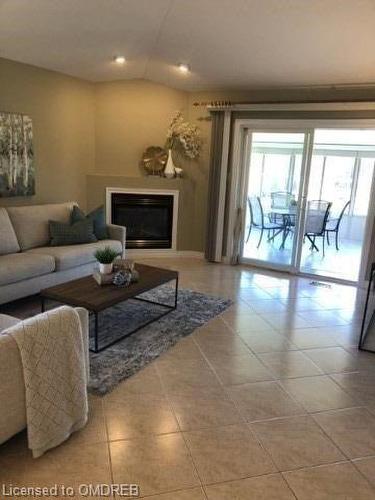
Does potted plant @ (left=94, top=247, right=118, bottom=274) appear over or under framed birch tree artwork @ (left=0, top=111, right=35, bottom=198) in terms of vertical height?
under

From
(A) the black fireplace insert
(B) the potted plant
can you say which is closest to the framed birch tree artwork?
(A) the black fireplace insert

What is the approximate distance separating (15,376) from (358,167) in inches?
309

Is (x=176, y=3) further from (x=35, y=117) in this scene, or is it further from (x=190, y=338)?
(x=190, y=338)

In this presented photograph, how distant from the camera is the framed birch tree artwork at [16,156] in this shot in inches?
172

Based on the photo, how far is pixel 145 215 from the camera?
5.94 meters

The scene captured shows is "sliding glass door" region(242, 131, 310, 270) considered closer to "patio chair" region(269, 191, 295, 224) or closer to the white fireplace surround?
"patio chair" region(269, 191, 295, 224)

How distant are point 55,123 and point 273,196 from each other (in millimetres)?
3098

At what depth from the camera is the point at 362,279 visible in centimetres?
500

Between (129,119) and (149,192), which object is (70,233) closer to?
(149,192)

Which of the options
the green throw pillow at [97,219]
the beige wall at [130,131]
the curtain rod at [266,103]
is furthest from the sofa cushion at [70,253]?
the curtain rod at [266,103]

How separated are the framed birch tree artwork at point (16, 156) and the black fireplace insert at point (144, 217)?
4.35ft

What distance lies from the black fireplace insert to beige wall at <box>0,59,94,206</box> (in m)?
0.56

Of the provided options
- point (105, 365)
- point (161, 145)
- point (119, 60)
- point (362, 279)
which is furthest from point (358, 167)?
point (105, 365)

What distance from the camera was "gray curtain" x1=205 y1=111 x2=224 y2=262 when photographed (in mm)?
5504
